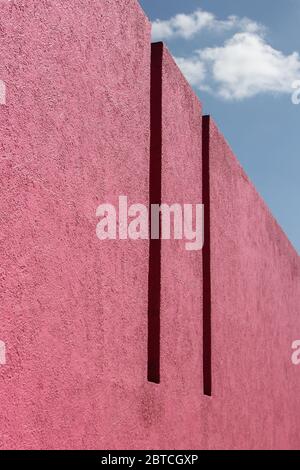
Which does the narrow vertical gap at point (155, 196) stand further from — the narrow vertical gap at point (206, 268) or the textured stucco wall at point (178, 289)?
the narrow vertical gap at point (206, 268)

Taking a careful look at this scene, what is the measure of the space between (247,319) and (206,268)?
1781 millimetres

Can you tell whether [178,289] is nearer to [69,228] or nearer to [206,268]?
[206,268]

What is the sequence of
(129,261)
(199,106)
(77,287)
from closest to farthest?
(77,287), (129,261), (199,106)

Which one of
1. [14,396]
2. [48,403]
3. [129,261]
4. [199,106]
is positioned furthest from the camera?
[199,106]

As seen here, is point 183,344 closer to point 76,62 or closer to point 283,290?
point 76,62

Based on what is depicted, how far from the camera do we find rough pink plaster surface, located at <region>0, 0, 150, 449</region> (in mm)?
3164

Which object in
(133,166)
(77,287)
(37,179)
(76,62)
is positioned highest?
(76,62)

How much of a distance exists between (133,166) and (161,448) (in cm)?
188

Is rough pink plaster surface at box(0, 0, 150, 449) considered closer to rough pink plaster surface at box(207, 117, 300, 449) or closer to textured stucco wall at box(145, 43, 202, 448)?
textured stucco wall at box(145, 43, 202, 448)

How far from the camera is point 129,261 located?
177 inches

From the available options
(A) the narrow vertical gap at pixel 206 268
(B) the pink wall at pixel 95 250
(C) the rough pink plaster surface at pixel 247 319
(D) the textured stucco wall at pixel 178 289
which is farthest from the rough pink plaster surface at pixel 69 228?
(C) the rough pink plaster surface at pixel 247 319

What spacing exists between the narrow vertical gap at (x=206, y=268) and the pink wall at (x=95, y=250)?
0.14ft

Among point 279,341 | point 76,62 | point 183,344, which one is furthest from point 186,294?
point 279,341
